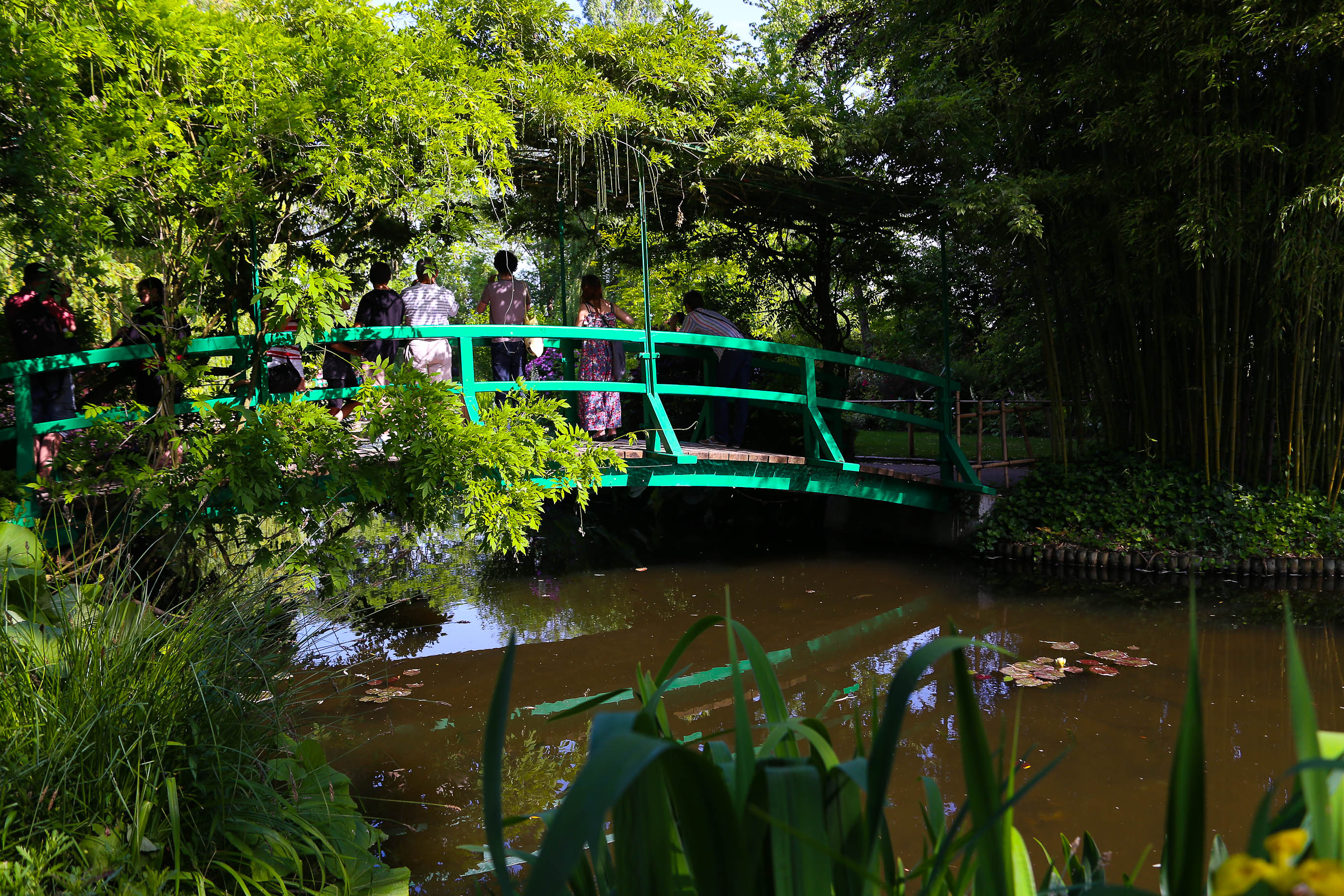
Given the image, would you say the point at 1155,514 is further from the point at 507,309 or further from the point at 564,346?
the point at 507,309

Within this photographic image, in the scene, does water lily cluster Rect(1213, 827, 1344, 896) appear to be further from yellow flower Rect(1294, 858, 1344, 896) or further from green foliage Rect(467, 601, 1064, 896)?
green foliage Rect(467, 601, 1064, 896)

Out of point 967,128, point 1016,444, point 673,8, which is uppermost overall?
point 673,8

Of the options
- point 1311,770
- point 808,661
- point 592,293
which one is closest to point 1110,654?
point 808,661

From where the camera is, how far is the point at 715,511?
9.05 meters

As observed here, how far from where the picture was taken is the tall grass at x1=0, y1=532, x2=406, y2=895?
1942mm

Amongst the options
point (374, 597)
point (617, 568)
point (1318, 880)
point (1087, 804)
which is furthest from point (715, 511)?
point (1318, 880)

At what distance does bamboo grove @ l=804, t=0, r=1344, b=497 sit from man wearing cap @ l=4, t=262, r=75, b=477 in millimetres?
5543

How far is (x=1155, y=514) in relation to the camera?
22.2ft

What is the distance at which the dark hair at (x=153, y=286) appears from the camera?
443cm

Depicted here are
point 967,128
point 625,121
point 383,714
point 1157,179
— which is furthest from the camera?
point 967,128

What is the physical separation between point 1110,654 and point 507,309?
4.34 metres

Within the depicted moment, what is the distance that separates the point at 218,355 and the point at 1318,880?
215 inches

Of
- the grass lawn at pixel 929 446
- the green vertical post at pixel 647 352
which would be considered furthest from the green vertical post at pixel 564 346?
the grass lawn at pixel 929 446

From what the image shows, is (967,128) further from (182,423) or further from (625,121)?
(182,423)
